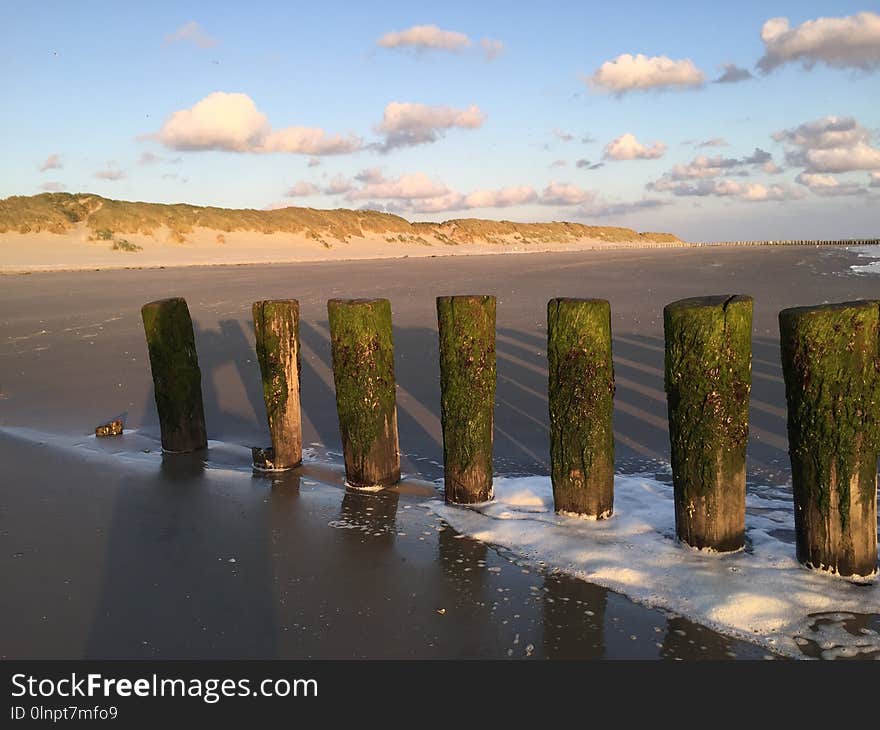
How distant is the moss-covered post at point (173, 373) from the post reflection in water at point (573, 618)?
3425mm

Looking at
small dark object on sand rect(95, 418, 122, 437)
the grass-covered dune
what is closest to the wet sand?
small dark object on sand rect(95, 418, 122, 437)

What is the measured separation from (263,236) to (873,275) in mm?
35676

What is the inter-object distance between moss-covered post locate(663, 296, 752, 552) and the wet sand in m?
0.76

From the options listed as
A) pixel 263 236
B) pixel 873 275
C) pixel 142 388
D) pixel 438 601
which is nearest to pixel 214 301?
pixel 142 388

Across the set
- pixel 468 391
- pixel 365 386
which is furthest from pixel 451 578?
pixel 365 386

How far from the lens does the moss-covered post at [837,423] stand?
11.3ft

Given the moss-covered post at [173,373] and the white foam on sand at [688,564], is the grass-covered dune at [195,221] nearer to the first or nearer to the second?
the moss-covered post at [173,373]

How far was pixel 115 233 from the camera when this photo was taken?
1588 inches

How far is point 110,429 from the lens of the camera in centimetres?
655

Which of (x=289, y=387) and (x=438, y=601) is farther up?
(x=289, y=387)

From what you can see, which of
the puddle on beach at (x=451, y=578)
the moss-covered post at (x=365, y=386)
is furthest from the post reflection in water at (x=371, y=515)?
the moss-covered post at (x=365, y=386)

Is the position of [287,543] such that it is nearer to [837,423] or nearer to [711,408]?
Result: [711,408]

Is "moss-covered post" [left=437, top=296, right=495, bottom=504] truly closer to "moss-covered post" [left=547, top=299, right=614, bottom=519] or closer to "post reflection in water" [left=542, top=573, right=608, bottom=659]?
"moss-covered post" [left=547, top=299, right=614, bottom=519]

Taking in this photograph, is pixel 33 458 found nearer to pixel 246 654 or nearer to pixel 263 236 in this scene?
pixel 246 654
